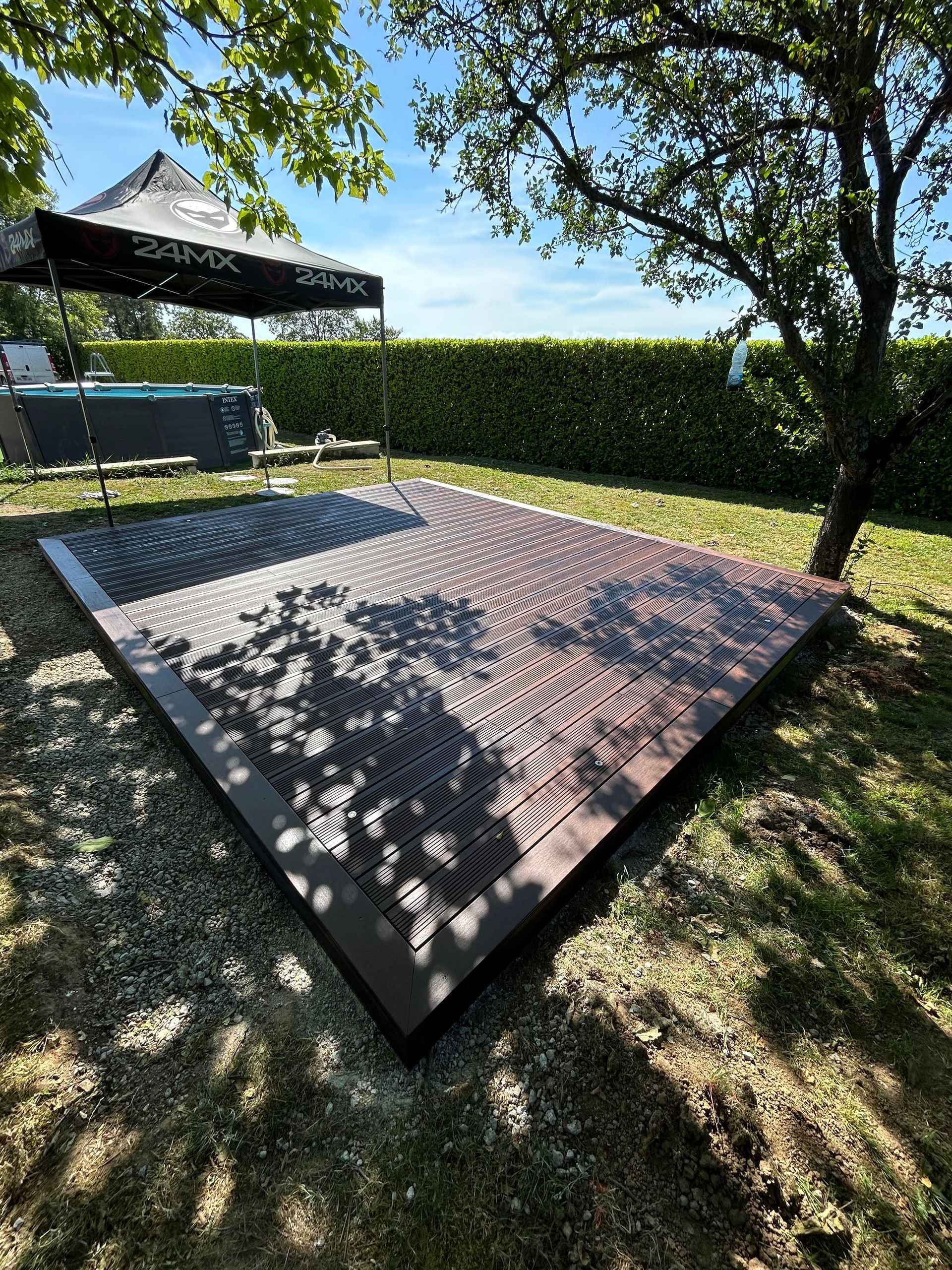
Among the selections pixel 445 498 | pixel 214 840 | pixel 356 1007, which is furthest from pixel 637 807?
pixel 445 498

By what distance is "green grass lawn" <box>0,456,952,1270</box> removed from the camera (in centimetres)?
113

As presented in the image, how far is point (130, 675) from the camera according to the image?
2914mm

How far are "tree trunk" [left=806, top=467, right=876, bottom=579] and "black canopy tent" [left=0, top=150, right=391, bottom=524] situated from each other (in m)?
4.61

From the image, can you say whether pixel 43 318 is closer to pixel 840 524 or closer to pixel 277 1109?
pixel 840 524

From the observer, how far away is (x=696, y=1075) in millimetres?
1398

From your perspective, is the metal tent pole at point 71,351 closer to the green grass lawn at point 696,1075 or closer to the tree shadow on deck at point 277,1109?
the green grass lawn at point 696,1075

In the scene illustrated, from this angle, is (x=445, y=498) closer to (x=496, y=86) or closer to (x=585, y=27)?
(x=496, y=86)

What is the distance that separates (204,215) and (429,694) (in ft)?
19.9

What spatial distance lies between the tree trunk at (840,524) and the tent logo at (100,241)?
240 inches

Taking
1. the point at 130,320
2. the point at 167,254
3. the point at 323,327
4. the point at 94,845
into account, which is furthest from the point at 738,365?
the point at 323,327

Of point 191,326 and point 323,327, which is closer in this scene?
point 191,326

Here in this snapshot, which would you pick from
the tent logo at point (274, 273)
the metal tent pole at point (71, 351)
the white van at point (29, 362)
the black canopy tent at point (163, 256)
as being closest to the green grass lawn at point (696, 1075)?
the metal tent pole at point (71, 351)

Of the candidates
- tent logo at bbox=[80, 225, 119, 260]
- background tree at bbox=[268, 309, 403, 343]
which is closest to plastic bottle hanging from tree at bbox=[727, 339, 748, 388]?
tent logo at bbox=[80, 225, 119, 260]

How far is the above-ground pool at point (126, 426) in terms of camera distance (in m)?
7.59
